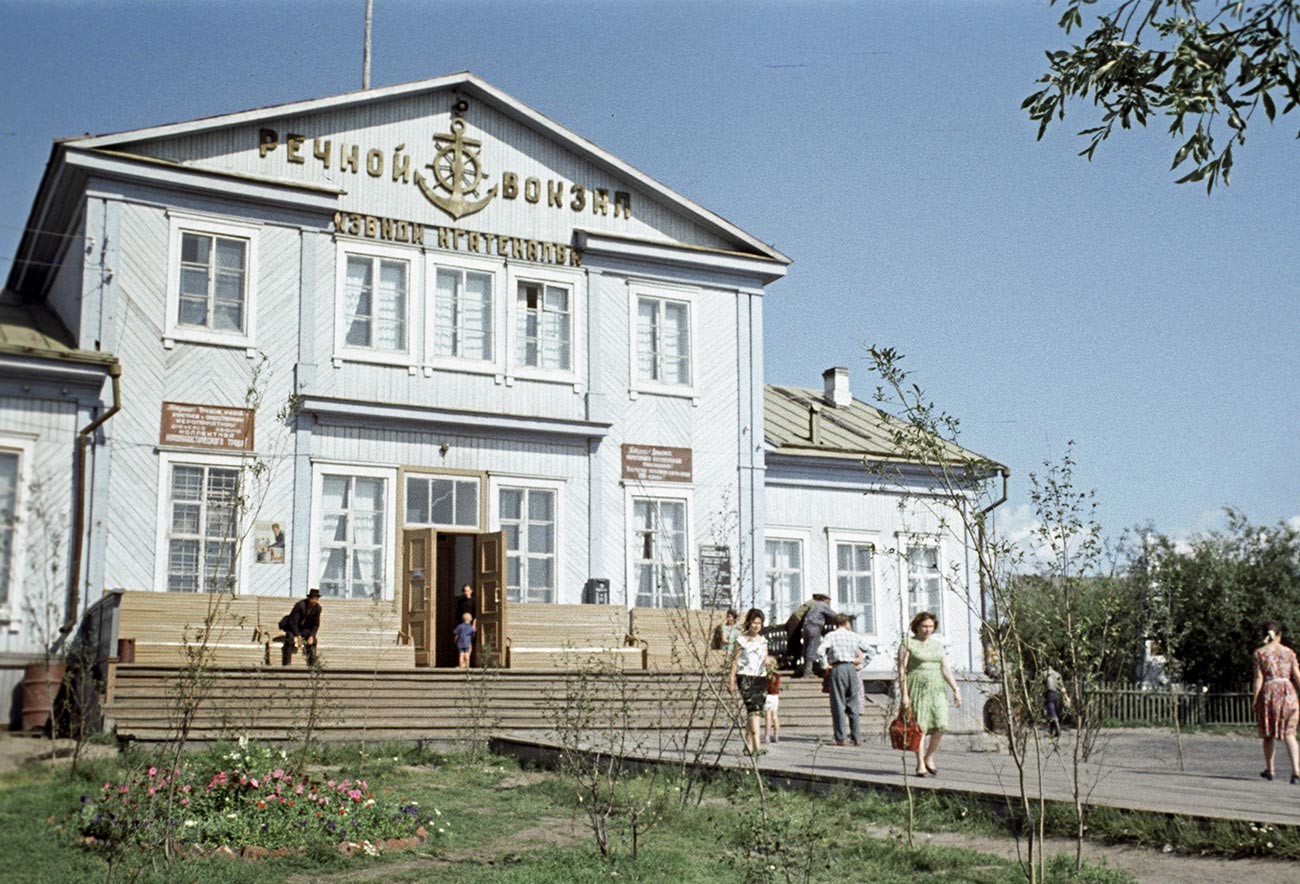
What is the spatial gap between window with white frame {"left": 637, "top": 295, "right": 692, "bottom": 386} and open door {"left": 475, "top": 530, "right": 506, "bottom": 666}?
4.33 m

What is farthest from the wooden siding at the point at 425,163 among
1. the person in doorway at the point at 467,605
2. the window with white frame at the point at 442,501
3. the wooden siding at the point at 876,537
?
the person in doorway at the point at 467,605

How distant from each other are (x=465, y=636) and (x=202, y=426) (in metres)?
4.95

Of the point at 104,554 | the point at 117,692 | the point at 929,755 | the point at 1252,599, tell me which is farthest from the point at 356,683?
the point at 1252,599

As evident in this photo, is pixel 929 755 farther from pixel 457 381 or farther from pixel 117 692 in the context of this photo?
pixel 457 381

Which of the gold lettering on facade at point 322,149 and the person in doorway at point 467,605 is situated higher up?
the gold lettering on facade at point 322,149

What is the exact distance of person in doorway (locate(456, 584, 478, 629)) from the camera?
70.7 feet

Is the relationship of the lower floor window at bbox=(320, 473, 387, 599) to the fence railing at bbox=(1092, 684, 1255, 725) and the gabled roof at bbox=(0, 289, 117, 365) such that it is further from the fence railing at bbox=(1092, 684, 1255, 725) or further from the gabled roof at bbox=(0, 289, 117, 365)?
the fence railing at bbox=(1092, 684, 1255, 725)

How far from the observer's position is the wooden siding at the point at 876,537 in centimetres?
2766

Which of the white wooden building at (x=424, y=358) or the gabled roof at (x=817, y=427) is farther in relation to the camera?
the gabled roof at (x=817, y=427)

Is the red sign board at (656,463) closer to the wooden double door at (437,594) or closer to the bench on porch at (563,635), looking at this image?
the bench on porch at (563,635)

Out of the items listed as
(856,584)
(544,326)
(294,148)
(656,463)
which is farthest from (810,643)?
(294,148)

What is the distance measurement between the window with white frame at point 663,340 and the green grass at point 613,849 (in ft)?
40.0

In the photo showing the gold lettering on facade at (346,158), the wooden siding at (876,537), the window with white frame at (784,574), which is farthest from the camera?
the wooden siding at (876,537)

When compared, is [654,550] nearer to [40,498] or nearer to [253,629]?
[253,629]
